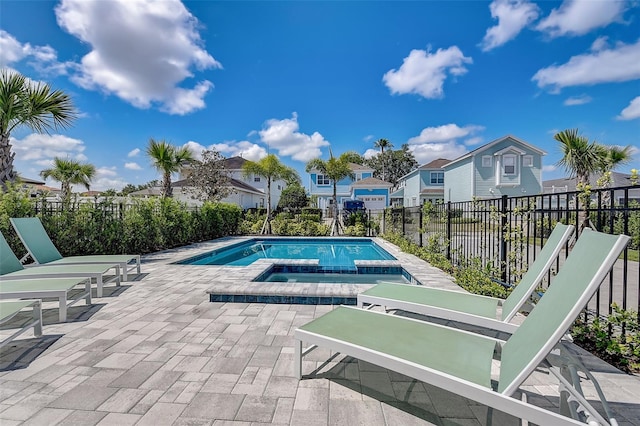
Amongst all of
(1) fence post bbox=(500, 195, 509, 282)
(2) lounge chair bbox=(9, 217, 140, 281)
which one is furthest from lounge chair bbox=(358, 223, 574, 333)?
(2) lounge chair bbox=(9, 217, 140, 281)

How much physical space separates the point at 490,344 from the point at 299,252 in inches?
404

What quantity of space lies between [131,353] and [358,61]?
13.6 meters

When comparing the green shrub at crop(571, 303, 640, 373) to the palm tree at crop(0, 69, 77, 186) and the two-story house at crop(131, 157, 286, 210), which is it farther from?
the two-story house at crop(131, 157, 286, 210)

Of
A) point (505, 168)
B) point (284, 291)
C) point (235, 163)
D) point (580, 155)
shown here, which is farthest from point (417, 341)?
point (235, 163)

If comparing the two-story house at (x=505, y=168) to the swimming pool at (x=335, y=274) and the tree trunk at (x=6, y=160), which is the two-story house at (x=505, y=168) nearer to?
the swimming pool at (x=335, y=274)

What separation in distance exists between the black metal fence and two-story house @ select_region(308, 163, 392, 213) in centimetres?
2089

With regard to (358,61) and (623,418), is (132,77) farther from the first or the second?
(623,418)

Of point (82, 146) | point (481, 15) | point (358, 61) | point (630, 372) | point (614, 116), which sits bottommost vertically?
point (630, 372)

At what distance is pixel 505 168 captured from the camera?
2320 cm

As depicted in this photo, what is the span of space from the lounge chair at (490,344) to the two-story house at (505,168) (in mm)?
23938

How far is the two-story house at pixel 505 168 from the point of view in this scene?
23.1 m

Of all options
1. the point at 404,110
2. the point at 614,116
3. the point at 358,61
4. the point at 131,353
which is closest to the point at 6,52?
the point at 131,353

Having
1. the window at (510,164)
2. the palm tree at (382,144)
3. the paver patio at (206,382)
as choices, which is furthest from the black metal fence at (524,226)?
the palm tree at (382,144)

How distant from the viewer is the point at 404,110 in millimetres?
20984
